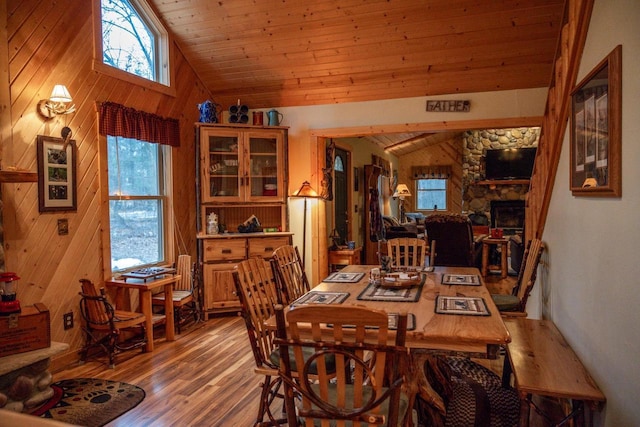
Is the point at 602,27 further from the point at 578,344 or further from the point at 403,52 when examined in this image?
the point at 403,52

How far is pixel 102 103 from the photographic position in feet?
12.8

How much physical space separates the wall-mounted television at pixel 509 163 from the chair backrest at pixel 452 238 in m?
4.62

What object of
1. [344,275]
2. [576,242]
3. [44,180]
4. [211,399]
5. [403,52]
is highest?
[403,52]

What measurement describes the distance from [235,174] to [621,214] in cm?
403

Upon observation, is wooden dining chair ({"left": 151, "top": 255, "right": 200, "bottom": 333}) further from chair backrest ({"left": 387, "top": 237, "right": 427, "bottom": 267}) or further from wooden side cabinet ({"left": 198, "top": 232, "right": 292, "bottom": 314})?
chair backrest ({"left": 387, "top": 237, "right": 427, "bottom": 267})

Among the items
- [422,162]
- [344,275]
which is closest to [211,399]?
[344,275]

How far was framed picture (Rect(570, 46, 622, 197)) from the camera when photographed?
1884 millimetres

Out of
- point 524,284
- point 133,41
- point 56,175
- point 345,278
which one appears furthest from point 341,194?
point 56,175

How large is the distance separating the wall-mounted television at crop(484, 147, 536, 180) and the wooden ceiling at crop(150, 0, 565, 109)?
533 cm

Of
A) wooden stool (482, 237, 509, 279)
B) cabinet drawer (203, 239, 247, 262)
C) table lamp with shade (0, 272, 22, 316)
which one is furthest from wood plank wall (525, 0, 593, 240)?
table lamp with shade (0, 272, 22, 316)

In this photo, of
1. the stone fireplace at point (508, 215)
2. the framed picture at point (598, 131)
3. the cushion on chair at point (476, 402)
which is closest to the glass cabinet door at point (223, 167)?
the cushion on chair at point (476, 402)

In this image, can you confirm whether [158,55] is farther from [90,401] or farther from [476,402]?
[476,402]

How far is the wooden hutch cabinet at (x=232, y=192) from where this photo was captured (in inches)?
191

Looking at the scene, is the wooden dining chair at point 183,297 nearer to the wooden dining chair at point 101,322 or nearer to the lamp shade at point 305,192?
the wooden dining chair at point 101,322
